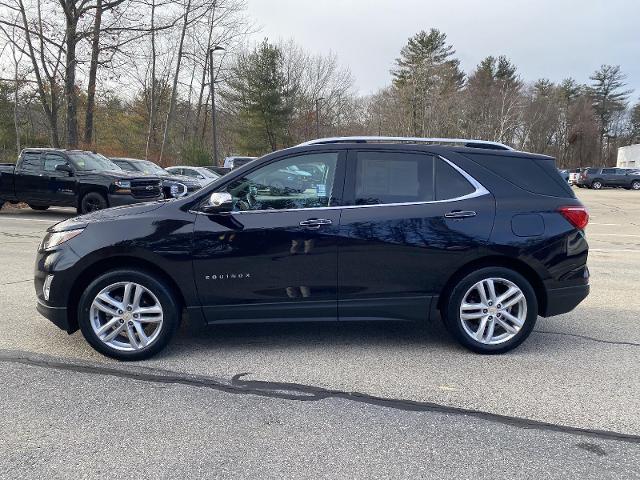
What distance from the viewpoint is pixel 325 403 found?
3.33m

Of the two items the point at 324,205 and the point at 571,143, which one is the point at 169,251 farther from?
the point at 571,143

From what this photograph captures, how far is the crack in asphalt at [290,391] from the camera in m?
3.03

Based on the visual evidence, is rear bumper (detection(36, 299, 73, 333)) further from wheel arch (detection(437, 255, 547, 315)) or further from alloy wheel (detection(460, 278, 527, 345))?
alloy wheel (detection(460, 278, 527, 345))

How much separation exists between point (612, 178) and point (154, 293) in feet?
144

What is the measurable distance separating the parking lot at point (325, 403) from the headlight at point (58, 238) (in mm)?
909

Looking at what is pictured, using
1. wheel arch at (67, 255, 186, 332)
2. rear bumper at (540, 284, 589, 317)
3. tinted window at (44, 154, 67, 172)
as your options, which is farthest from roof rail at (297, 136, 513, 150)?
tinted window at (44, 154, 67, 172)

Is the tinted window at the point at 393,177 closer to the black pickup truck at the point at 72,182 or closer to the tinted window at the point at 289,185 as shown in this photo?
the tinted window at the point at 289,185

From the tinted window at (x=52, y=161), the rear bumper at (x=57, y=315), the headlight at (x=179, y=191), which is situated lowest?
the rear bumper at (x=57, y=315)

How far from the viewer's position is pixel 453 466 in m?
2.64

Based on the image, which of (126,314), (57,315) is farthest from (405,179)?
(57,315)

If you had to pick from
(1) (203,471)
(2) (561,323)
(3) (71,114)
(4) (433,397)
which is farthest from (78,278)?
(3) (71,114)

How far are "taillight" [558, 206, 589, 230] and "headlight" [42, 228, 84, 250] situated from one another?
158 inches

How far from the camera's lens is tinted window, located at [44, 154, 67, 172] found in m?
13.4

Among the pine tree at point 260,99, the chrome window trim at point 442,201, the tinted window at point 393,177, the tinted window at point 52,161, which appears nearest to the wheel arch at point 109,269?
the chrome window trim at point 442,201
